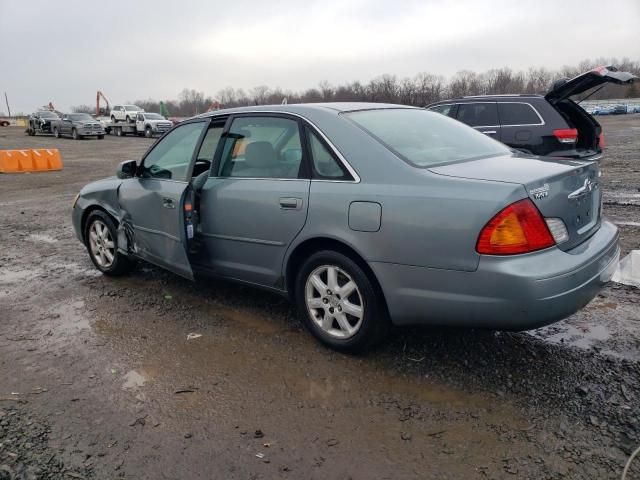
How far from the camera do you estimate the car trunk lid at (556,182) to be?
9.51 feet

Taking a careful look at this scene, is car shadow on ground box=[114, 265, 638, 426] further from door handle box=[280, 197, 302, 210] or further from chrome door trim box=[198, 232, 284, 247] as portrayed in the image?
door handle box=[280, 197, 302, 210]

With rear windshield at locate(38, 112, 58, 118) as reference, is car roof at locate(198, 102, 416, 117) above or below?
below

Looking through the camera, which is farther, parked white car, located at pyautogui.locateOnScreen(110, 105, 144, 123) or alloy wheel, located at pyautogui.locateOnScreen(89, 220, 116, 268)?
parked white car, located at pyautogui.locateOnScreen(110, 105, 144, 123)

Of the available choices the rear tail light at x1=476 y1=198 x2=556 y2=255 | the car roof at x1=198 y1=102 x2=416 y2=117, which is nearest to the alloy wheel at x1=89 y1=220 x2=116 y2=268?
the car roof at x1=198 y1=102 x2=416 y2=117

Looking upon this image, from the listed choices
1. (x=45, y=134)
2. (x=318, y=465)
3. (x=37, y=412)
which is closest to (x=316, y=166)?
(x=318, y=465)

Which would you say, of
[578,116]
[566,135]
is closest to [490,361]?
[566,135]

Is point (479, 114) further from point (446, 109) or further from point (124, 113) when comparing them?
point (124, 113)

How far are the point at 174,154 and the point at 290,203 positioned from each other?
1.62 metres

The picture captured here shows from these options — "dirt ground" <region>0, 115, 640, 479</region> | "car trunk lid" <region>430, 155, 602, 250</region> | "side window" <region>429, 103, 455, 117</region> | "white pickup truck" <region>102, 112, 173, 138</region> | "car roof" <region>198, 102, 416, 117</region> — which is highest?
"white pickup truck" <region>102, 112, 173, 138</region>

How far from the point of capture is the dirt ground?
2.52 metres

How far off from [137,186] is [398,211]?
279 cm

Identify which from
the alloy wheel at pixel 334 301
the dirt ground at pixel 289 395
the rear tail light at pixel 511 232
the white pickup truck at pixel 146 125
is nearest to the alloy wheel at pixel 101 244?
the dirt ground at pixel 289 395

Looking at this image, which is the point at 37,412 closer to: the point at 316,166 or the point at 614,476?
the point at 316,166

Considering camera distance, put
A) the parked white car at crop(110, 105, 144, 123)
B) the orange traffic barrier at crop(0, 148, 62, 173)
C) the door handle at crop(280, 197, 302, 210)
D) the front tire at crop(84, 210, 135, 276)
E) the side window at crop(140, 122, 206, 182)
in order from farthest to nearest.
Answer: the parked white car at crop(110, 105, 144, 123) → the orange traffic barrier at crop(0, 148, 62, 173) → the front tire at crop(84, 210, 135, 276) → the side window at crop(140, 122, 206, 182) → the door handle at crop(280, 197, 302, 210)
